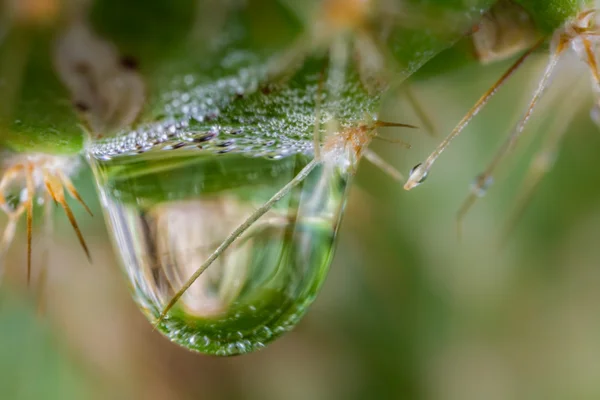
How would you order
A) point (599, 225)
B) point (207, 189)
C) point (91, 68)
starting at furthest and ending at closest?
point (599, 225)
point (207, 189)
point (91, 68)

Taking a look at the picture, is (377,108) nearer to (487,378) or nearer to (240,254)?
(240,254)

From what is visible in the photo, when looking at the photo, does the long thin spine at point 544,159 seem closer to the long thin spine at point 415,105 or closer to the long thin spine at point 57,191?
the long thin spine at point 415,105

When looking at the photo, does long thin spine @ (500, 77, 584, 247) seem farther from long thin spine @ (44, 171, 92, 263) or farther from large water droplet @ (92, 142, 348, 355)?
long thin spine @ (44, 171, 92, 263)

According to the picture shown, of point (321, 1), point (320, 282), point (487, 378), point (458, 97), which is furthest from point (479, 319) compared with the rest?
point (321, 1)

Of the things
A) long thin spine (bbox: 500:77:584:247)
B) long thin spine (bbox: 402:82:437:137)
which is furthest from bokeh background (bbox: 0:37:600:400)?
long thin spine (bbox: 402:82:437:137)

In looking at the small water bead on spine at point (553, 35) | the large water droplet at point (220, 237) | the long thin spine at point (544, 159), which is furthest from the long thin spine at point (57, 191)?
the long thin spine at point (544, 159)
